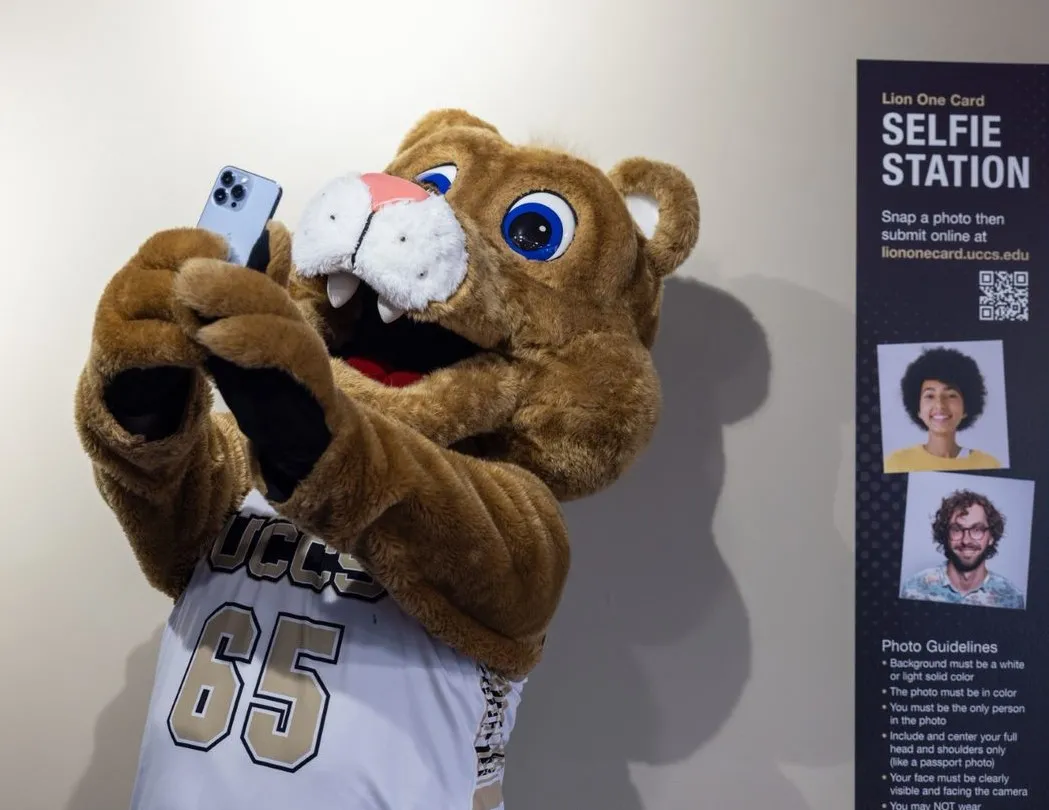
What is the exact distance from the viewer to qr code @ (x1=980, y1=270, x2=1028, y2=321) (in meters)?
1.21

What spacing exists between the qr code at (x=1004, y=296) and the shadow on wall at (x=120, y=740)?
43.5 inches

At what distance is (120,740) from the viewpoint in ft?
3.95

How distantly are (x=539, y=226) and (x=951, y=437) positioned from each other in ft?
2.08

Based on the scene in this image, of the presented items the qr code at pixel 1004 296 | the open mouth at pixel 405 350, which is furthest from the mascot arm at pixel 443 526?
the qr code at pixel 1004 296

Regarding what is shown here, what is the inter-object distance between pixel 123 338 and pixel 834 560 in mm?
883

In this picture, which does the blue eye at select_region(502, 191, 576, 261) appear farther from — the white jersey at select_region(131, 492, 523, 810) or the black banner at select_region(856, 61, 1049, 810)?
the black banner at select_region(856, 61, 1049, 810)

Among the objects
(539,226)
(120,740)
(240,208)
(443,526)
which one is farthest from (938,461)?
(120,740)

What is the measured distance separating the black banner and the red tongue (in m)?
0.63

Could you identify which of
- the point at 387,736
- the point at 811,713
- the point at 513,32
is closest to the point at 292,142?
the point at 513,32

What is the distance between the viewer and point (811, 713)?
3.92 feet

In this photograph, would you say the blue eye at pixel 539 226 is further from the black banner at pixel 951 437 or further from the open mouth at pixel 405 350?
the black banner at pixel 951 437

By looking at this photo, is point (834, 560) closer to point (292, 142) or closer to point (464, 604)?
point (464, 604)

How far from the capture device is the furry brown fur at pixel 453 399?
2.18ft

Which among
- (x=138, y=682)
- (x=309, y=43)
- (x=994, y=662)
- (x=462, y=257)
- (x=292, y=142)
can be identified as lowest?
(x=138, y=682)
